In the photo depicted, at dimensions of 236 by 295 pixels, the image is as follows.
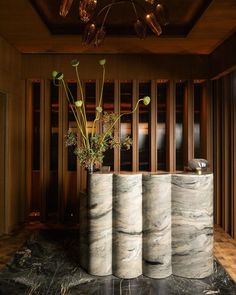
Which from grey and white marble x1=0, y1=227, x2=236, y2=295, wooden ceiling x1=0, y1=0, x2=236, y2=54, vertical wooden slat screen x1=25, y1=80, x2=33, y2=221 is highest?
wooden ceiling x1=0, y1=0, x2=236, y2=54

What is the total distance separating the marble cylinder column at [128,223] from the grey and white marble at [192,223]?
346 millimetres

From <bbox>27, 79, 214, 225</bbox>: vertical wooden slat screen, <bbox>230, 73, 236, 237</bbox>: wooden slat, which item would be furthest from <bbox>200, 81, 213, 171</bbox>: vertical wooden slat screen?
<bbox>230, 73, 236, 237</bbox>: wooden slat

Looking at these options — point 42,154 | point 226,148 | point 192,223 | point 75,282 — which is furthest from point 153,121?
point 75,282

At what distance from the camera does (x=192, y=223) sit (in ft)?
9.62

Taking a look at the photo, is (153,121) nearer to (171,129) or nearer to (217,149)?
(171,129)

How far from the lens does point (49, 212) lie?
5.31m

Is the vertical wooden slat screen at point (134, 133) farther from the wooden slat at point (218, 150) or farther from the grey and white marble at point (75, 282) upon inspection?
the grey and white marble at point (75, 282)

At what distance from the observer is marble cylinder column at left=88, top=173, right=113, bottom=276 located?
295 centimetres

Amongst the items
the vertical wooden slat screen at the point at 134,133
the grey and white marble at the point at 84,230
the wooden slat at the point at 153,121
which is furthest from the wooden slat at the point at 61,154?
the grey and white marble at the point at 84,230

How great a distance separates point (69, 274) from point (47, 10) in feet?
9.71

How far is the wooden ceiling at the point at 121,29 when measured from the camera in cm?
347

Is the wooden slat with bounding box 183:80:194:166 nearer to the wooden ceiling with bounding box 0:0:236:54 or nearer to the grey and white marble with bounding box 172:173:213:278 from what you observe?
the wooden ceiling with bounding box 0:0:236:54

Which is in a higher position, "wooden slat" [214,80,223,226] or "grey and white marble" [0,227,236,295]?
"wooden slat" [214,80,223,226]

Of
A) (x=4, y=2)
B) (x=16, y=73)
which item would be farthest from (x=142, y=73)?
(x=4, y=2)
